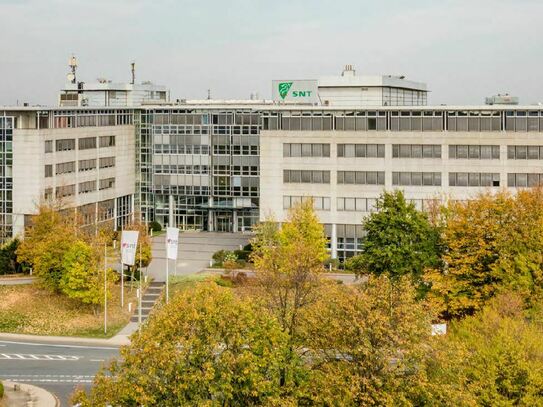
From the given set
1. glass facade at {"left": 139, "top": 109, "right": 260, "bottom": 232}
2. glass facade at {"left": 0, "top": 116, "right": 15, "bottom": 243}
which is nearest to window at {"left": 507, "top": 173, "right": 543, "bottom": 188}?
glass facade at {"left": 139, "top": 109, "right": 260, "bottom": 232}

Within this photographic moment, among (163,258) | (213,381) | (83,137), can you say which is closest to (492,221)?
(213,381)

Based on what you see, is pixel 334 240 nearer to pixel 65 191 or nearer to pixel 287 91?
pixel 287 91

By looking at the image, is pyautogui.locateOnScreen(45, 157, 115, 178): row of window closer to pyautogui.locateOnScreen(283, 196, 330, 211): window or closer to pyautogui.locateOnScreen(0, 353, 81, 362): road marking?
pyautogui.locateOnScreen(283, 196, 330, 211): window

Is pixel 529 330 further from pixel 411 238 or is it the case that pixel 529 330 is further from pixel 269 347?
pixel 411 238

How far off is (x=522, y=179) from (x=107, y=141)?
178ft

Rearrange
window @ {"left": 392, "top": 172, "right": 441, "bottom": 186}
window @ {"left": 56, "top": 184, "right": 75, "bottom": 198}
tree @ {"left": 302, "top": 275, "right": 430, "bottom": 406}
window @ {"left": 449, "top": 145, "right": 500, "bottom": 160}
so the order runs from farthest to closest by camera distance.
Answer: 1. window @ {"left": 56, "top": 184, "right": 75, "bottom": 198}
2. window @ {"left": 392, "top": 172, "right": 441, "bottom": 186}
3. window @ {"left": 449, "top": 145, "right": 500, "bottom": 160}
4. tree @ {"left": 302, "top": 275, "right": 430, "bottom": 406}

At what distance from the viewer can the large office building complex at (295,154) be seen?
344ft

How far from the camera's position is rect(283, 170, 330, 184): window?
109 m

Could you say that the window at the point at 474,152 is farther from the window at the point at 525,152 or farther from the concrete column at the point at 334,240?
the concrete column at the point at 334,240

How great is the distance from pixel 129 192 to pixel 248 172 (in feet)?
60.6

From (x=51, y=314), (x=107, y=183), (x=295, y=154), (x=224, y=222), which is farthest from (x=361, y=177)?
(x=51, y=314)

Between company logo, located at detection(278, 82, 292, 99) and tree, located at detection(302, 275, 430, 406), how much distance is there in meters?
72.5

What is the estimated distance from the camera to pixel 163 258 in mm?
108062

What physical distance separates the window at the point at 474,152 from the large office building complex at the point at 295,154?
0.37ft
